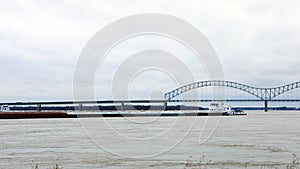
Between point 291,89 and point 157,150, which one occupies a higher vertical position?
point 291,89

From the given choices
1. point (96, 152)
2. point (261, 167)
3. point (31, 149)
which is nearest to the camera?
point (261, 167)

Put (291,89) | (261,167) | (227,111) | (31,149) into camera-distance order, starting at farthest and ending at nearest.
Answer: (291,89) < (227,111) < (31,149) < (261,167)

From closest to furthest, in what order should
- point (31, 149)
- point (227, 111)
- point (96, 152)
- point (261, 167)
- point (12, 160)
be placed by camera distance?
point (261, 167), point (12, 160), point (96, 152), point (31, 149), point (227, 111)

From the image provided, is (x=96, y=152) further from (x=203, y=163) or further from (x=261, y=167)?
(x=261, y=167)

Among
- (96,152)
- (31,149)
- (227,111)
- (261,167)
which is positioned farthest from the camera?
(227,111)

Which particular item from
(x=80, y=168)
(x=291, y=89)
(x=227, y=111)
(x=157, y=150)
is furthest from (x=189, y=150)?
(x=291, y=89)

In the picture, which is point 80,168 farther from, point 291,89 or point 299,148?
point 291,89

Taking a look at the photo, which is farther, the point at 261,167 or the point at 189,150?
the point at 189,150

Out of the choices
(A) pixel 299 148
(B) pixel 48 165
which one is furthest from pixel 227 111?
(B) pixel 48 165

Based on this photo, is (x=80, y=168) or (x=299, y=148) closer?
(x=80, y=168)
